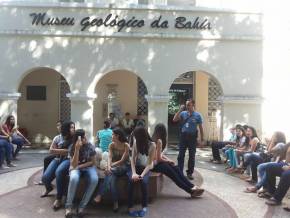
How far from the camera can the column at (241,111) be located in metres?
14.3

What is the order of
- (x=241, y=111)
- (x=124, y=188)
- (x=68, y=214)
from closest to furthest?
(x=68, y=214) < (x=124, y=188) < (x=241, y=111)

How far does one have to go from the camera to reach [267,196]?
8.26 metres

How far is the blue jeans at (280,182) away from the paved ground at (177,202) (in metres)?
0.29

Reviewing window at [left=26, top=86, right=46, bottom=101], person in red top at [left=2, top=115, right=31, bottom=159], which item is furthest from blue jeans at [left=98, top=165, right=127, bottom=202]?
window at [left=26, top=86, right=46, bottom=101]

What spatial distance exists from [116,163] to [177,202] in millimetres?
1390

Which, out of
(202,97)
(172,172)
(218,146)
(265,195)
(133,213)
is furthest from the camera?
(202,97)

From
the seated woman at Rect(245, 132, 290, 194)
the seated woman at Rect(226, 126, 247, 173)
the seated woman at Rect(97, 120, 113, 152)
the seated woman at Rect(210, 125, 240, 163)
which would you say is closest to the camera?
the seated woman at Rect(245, 132, 290, 194)

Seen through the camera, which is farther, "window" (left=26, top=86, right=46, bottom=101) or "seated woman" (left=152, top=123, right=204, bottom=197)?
"window" (left=26, top=86, right=46, bottom=101)

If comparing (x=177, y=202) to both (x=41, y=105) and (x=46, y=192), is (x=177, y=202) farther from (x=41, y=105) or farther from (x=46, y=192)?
(x=41, y=105)

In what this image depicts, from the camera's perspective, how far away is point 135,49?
555 inches

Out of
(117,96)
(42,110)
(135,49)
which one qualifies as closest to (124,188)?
(135,49)

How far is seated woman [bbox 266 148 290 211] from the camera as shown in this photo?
7590 millimetres

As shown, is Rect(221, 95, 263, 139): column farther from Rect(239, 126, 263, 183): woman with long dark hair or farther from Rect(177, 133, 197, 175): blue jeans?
Rect(177, 133, 197, 175): blue jeans

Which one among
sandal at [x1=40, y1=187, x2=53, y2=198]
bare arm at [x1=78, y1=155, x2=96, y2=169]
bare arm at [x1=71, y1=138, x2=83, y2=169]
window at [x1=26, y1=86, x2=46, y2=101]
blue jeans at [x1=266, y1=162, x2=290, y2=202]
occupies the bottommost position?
sandal at [x1=40, y1=187, x2=53, y2=198]
